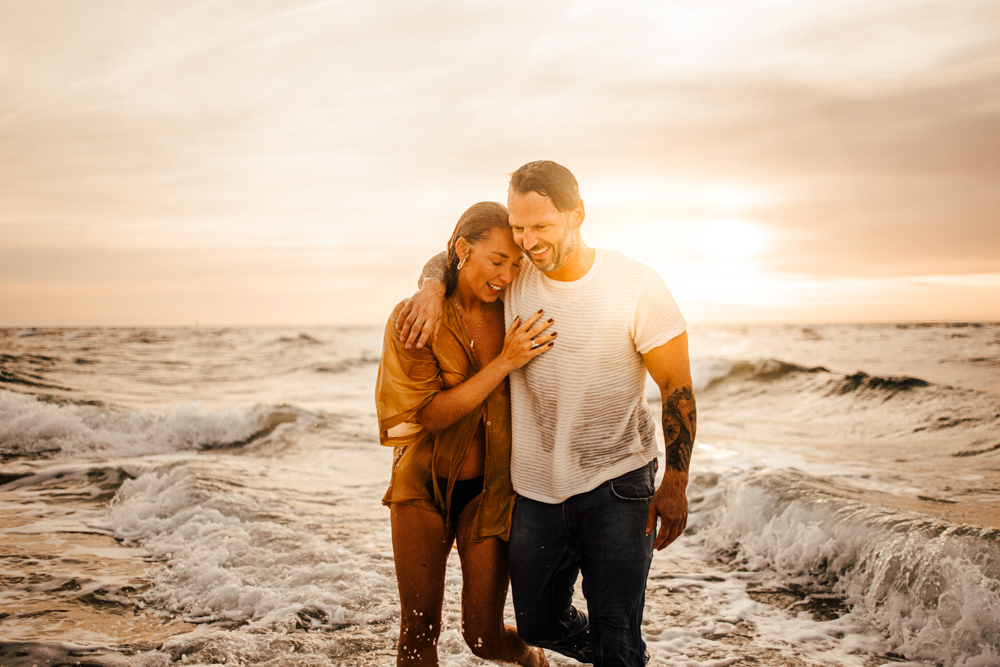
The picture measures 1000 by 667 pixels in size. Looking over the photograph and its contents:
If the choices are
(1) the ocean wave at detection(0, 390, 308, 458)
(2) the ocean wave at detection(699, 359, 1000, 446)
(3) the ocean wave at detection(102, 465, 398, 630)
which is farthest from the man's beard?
(2) the ocean wave at detection(699, 359, 1000, 446)

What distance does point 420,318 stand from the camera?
Answer: 10.1 feet

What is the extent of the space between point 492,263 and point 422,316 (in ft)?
1.43

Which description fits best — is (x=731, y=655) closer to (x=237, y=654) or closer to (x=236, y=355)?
(x=237, y=654)

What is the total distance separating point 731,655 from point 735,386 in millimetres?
18078

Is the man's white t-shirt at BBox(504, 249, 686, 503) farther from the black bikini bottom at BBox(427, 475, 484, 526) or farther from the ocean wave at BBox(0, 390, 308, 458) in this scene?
the ocean wave at BBox(0, 390, 308, 458)

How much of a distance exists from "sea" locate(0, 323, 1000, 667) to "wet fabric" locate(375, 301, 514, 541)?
1.60 metres

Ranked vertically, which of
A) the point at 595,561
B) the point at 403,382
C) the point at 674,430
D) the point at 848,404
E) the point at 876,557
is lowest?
the point at 848,404

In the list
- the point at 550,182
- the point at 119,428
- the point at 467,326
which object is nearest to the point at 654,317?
the point at 550,182

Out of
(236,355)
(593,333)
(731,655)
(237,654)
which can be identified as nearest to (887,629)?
(731,655)

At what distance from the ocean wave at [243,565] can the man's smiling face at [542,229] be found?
3344 mm

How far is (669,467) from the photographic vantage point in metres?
2.96

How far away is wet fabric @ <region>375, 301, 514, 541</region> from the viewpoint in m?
3.17

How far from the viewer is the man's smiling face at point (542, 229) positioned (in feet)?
9.96

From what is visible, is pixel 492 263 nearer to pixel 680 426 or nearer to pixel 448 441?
pixel 448 441
